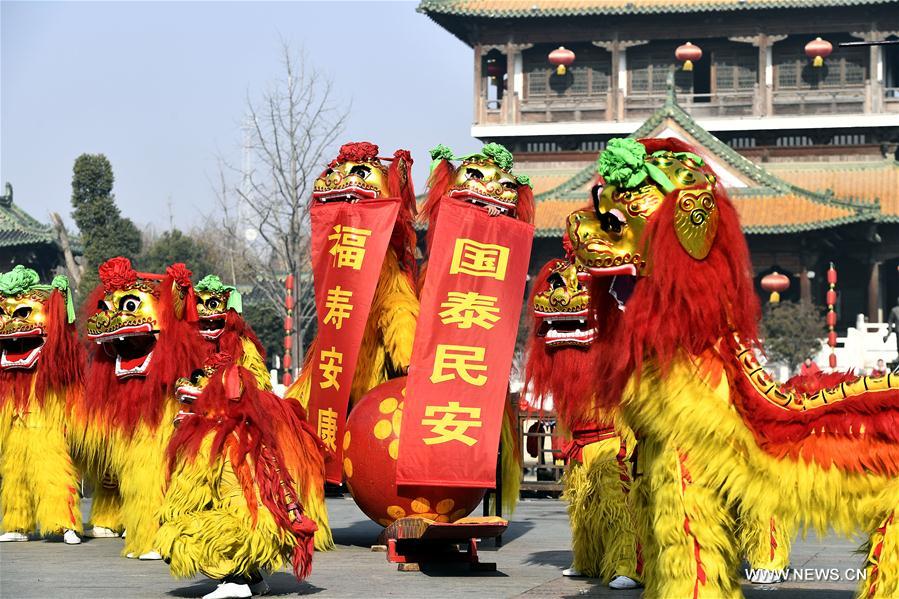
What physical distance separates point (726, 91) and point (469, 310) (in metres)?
27.0

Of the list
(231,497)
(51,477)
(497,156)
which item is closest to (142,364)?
(51,477)

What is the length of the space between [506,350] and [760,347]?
11.2ft

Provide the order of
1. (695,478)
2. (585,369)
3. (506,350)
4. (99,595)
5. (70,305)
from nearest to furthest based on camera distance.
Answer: (695,478), (99,595), (585,369), (506,350), (70,305)

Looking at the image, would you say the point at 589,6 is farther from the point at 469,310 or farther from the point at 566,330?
the point at 566,330

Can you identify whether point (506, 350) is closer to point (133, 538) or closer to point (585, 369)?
point (585, 369)

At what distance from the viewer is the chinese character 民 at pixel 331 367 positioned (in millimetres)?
11047

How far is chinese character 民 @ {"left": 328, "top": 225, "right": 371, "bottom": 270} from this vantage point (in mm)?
11094

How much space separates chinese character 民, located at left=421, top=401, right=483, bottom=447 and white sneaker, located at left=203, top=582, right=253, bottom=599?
79.9 inches

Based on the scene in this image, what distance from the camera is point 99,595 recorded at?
8500 millimetres

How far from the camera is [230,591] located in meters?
8.16

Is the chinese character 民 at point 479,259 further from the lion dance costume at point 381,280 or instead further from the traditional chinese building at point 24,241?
the traditional chinese building at point 24,241

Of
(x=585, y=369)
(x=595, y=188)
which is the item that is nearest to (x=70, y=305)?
(x=585, y=369)

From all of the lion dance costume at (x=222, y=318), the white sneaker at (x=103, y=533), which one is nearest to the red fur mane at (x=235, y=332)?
the lion dance costume at (x=222, y=318)

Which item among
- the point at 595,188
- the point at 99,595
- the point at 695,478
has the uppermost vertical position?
the point at 595,188
